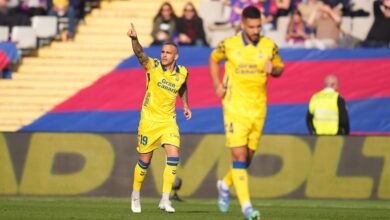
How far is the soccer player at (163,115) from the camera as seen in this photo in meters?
15.9

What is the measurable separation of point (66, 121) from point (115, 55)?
2.84m

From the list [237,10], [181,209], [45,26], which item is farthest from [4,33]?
[181,209]

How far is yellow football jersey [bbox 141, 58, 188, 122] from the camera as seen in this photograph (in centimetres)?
1593

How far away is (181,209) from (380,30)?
8.67 meters

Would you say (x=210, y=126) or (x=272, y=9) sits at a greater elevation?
(x=272, y=9)

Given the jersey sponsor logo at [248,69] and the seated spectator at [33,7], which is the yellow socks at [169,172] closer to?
the jersey sponsor logo at [248,69]

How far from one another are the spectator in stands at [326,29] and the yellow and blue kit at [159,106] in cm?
916

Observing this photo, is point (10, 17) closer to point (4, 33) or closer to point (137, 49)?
point (4, 33)

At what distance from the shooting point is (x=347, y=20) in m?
25.1

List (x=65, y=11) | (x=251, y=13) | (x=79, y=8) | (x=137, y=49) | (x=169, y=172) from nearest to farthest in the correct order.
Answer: (x=251, y=13)
(x=137, y=49)
(x=169, y=172)
(x=65, y=11)
(x=79, y=8)

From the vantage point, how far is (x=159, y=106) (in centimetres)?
1602

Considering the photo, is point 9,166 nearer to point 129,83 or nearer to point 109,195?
point 109,195

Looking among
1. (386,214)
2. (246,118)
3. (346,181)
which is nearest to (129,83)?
(346,181)

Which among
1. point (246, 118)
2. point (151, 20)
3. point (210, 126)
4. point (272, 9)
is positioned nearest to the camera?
point (246, 118)
